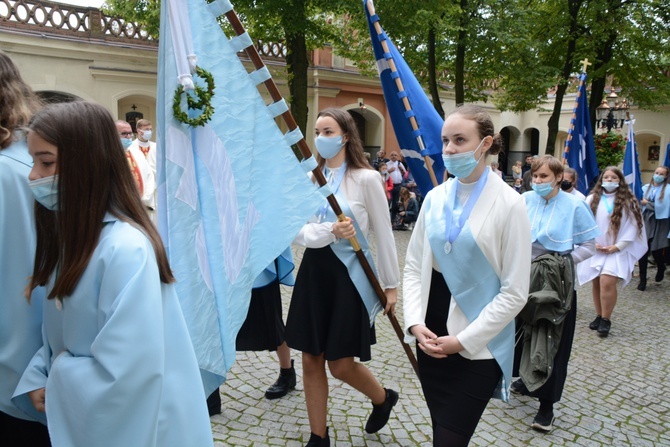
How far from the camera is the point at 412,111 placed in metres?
4.01

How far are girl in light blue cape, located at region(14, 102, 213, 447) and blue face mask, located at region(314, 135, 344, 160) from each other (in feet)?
5.86

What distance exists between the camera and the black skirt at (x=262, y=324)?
4.10 m

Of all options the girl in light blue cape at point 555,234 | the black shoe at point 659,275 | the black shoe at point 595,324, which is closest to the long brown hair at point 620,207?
the black shoe at point 595,324

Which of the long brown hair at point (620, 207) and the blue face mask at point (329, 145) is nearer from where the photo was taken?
the blue face mask at point (329, 145)

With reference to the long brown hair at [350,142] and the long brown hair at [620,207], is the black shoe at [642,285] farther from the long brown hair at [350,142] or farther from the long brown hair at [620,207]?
the long brown hair at [350,142]

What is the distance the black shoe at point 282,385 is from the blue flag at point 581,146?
4.54 metres

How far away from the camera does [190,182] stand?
8.55ft

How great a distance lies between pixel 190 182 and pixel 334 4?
11235 mm

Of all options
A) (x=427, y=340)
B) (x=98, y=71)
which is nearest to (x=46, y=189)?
(x=427, y=340)

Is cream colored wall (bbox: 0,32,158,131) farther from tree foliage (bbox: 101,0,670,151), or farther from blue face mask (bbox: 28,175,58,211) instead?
blue face mask (bbox: 28,175,58,211)

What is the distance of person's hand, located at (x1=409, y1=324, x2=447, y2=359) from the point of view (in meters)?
2.54

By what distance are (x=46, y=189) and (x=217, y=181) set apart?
1.05 meters

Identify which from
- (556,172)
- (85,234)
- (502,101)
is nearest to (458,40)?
(502,101)

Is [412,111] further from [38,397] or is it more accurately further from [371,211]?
[38,397]
